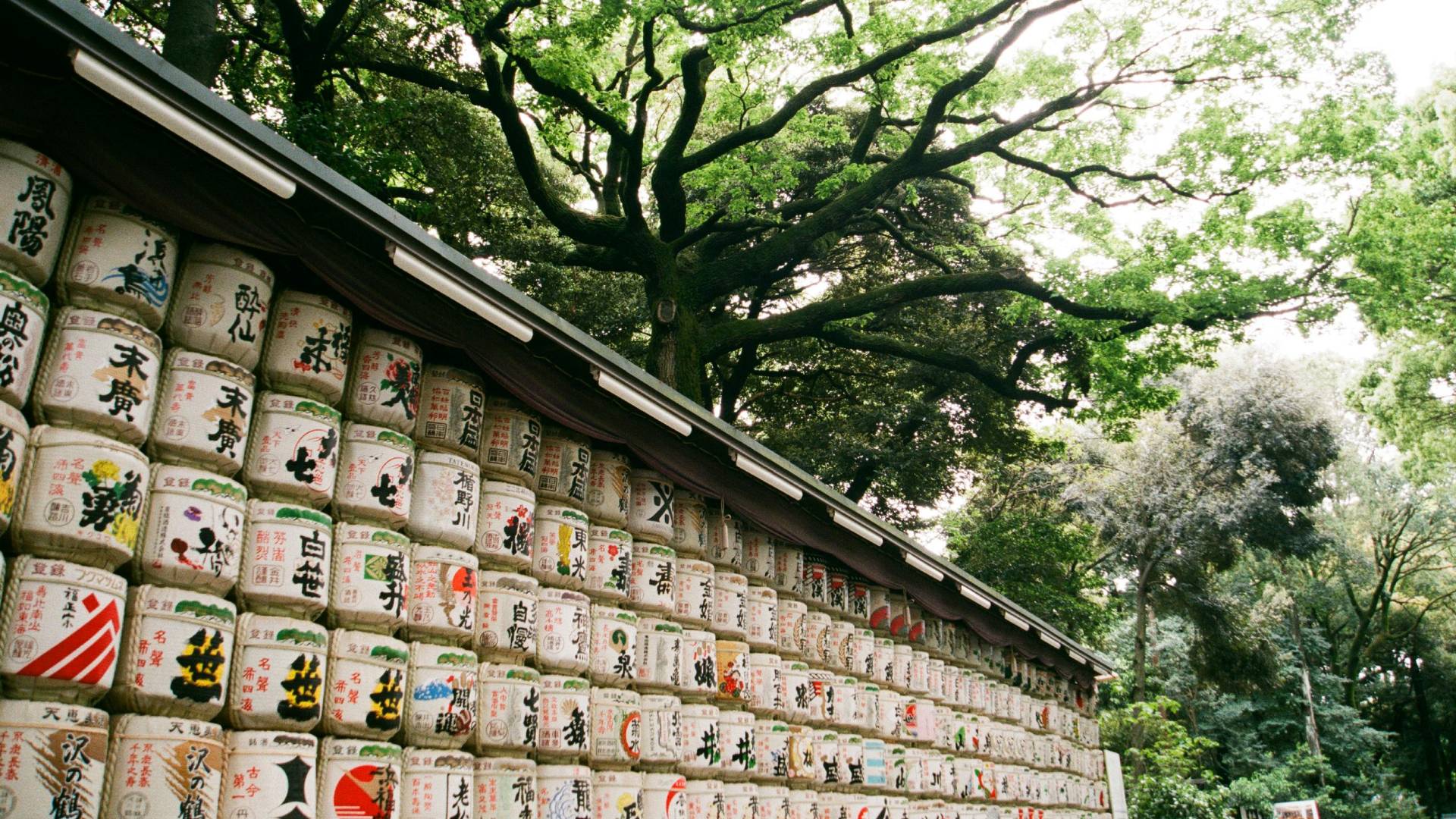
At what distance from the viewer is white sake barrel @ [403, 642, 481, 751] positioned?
388 centimetres

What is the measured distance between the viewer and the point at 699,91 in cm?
1193

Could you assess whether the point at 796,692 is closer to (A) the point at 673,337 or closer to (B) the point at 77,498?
(B) the point at 77,498

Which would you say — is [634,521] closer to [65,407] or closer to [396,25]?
[65,407]

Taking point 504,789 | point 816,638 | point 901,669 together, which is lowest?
point 504,789

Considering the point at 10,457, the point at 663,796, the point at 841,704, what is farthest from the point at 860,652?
the point at 10,457

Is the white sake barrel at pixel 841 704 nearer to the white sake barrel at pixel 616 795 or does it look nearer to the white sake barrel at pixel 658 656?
the white sake barrel at pixel 658 656

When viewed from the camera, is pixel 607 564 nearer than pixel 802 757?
Yes

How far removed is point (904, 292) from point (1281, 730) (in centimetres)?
2528

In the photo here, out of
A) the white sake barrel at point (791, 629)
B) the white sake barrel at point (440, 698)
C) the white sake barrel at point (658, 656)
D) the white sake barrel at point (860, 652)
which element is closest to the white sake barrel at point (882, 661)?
the white sake barrel at point (860, 652)

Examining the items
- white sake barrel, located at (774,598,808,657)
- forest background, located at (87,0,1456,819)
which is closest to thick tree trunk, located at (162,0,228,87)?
forest background, located at (87,0,1456,819)

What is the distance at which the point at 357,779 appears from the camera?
3561mm

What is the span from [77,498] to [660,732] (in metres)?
3.01

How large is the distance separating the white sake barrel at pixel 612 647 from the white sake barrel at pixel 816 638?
2.11 meters

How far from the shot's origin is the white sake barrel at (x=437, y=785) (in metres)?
3.77
